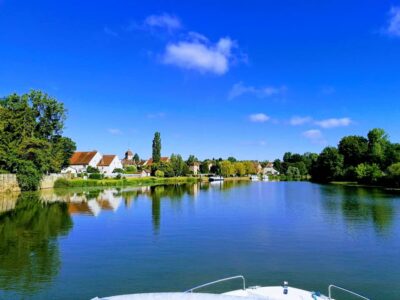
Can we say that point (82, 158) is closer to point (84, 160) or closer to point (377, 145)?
point (84, 160)

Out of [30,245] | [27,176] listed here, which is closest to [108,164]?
[27,176]

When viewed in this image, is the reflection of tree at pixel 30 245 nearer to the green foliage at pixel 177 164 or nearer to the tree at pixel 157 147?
the tree at pixel 157 147

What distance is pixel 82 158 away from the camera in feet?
296

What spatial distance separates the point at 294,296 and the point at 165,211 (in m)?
23.1

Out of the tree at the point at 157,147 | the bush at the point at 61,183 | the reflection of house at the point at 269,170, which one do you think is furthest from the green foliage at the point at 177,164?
the reflection of house at the point at 269,170

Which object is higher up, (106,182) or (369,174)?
(369,174)

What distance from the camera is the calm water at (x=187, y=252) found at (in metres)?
11.7

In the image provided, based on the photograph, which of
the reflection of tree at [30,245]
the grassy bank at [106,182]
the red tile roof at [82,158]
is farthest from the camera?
the red tile roof at [82,158]

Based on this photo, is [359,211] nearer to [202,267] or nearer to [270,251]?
[270,251]

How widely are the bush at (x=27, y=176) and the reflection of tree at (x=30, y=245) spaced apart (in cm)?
1833

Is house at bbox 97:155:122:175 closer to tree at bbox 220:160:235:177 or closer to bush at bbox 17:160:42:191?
bush at bbox 17:160:42:191

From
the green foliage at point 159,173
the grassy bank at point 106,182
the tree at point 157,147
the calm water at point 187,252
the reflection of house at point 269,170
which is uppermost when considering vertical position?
the tree at point 157,147

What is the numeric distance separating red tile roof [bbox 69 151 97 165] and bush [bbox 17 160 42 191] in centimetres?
3894

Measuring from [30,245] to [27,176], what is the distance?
33.9m
